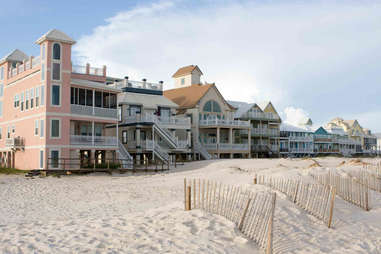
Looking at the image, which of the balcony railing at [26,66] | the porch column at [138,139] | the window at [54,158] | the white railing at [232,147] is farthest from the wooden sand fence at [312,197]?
the white railing at [232,147]

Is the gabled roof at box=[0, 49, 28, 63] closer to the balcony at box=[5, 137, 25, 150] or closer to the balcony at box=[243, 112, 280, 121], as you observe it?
the balcony at box=[5, 137, 25, 150]

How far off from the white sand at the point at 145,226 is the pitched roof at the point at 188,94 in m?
28.4

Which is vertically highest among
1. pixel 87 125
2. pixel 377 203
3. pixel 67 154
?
pixel 87 125

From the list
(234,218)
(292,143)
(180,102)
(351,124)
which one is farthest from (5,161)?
(351,124)

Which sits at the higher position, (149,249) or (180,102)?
(180,102)

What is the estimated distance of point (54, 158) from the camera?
2922 cm

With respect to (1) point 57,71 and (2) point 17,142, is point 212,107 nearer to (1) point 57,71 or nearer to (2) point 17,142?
(1) point 57,71

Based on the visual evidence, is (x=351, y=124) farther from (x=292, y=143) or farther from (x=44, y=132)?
(x=44, y=132)

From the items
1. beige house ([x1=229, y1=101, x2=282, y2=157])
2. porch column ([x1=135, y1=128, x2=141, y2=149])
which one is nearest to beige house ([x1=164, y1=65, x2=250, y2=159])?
beige house ([x1=229, y1=101, x2=282, y2=157])

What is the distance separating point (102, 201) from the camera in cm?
1789

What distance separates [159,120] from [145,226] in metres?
30.3

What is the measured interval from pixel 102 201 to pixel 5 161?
22716mm

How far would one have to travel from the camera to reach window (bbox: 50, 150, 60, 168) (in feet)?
95.3

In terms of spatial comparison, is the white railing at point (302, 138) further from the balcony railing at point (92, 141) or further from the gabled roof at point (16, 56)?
the gabled roof at point (16, 56)
